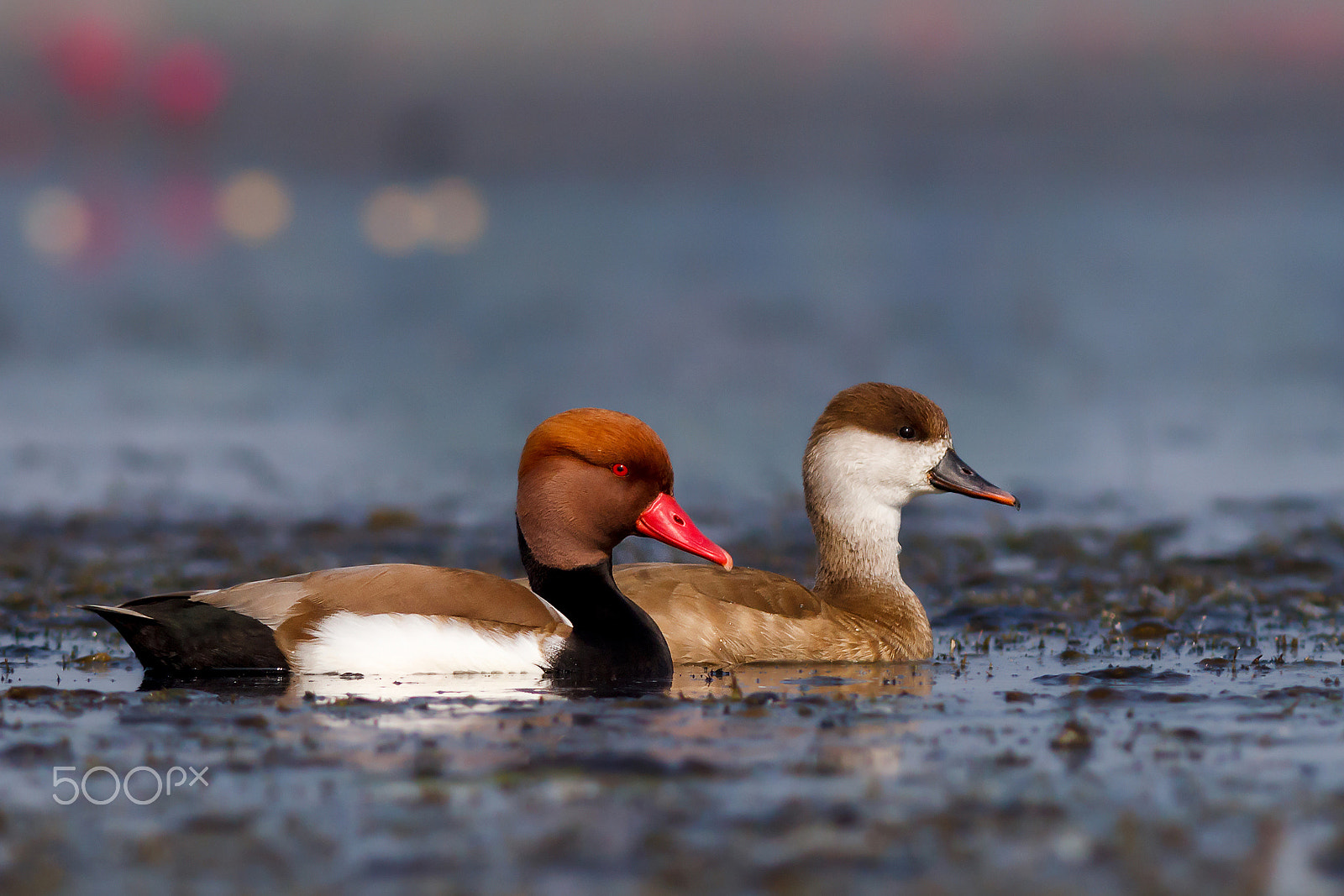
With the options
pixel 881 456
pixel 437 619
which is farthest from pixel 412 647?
pixel 881 456

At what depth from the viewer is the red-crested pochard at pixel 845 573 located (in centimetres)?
1042

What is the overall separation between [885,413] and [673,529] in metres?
1.98

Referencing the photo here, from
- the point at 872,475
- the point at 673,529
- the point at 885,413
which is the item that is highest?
the point at 885,413

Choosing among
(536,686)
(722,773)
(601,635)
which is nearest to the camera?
(722,773)

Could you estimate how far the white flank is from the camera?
365 inches

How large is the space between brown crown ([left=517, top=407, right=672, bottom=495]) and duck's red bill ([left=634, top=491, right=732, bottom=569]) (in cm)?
20

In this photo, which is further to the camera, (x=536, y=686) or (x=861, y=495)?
(x=861, y=495)

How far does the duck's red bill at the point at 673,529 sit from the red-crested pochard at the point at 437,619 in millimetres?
343

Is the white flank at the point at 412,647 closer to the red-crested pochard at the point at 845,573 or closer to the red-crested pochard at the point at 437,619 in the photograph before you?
the red-crested pochard at the point at 437,619

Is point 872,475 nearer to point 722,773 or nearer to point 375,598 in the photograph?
point 375,598

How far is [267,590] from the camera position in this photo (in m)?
9.45

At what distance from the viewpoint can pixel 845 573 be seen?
38.0 feet
